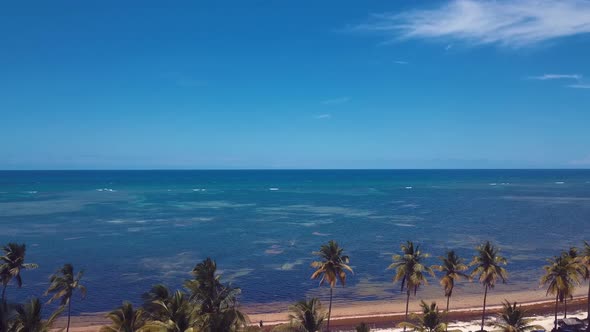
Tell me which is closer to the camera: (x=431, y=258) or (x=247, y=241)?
(x=431, y=258)

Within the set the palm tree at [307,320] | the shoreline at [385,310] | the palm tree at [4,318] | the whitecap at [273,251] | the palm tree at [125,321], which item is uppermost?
the palm tree at [4,318]

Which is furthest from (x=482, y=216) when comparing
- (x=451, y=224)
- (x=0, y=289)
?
(x=0, y=289)

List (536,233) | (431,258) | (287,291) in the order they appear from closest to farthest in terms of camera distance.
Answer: (287,291), (431,258), (536,233)

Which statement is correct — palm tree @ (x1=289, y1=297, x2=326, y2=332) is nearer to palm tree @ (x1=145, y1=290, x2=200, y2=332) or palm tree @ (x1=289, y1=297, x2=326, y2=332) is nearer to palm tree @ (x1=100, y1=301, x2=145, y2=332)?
palm tree @ (x1=145, y1=290, x2=200, y2=332)

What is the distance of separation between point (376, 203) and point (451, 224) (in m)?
58.3

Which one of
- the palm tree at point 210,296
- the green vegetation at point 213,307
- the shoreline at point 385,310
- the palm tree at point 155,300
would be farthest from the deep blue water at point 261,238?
the palm tree at point 155,300

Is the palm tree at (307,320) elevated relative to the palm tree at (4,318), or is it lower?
lower

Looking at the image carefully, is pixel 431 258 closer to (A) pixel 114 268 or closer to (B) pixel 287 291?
(B) pixel 287 291

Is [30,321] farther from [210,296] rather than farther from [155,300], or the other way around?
[210,296]

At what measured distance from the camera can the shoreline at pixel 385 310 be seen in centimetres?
5700

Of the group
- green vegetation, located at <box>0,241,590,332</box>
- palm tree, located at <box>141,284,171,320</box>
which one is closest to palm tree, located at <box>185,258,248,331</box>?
green vegetation, located at <box>0,241,590,332</box>

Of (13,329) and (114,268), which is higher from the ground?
(13,329)

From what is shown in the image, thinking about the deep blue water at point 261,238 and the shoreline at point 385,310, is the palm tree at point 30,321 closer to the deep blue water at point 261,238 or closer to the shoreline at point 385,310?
the shoreline at point 385,310

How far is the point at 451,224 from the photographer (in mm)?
133125
